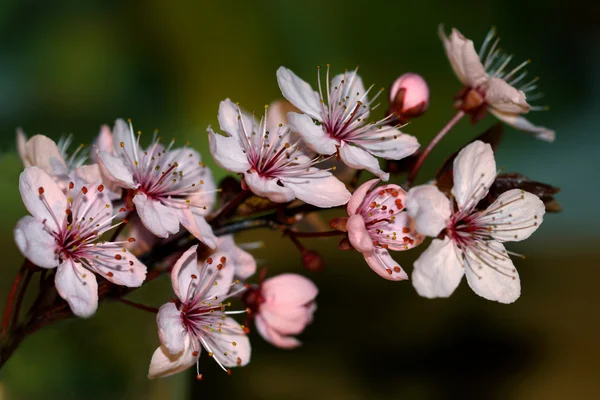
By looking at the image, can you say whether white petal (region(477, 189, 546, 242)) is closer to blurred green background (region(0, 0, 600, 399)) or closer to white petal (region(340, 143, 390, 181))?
white petal (region(340, 143, 390, 181))

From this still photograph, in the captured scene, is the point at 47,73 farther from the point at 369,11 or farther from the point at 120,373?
the point at 120,373

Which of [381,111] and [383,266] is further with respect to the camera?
[381,111]

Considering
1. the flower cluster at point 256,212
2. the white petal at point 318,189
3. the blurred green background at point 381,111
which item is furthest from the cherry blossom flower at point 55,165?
the blurred green background at point 381,111

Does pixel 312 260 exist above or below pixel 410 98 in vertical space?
below

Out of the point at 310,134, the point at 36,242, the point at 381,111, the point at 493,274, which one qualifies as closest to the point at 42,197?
the point at 36,242

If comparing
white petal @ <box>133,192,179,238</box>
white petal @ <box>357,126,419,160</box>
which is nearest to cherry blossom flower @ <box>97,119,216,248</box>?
white petal @ <box>133,192,179,238</box>

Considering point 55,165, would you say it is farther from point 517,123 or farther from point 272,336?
point 517,123

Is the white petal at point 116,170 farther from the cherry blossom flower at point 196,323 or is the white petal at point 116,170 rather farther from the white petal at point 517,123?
the white petal at point 517,123
